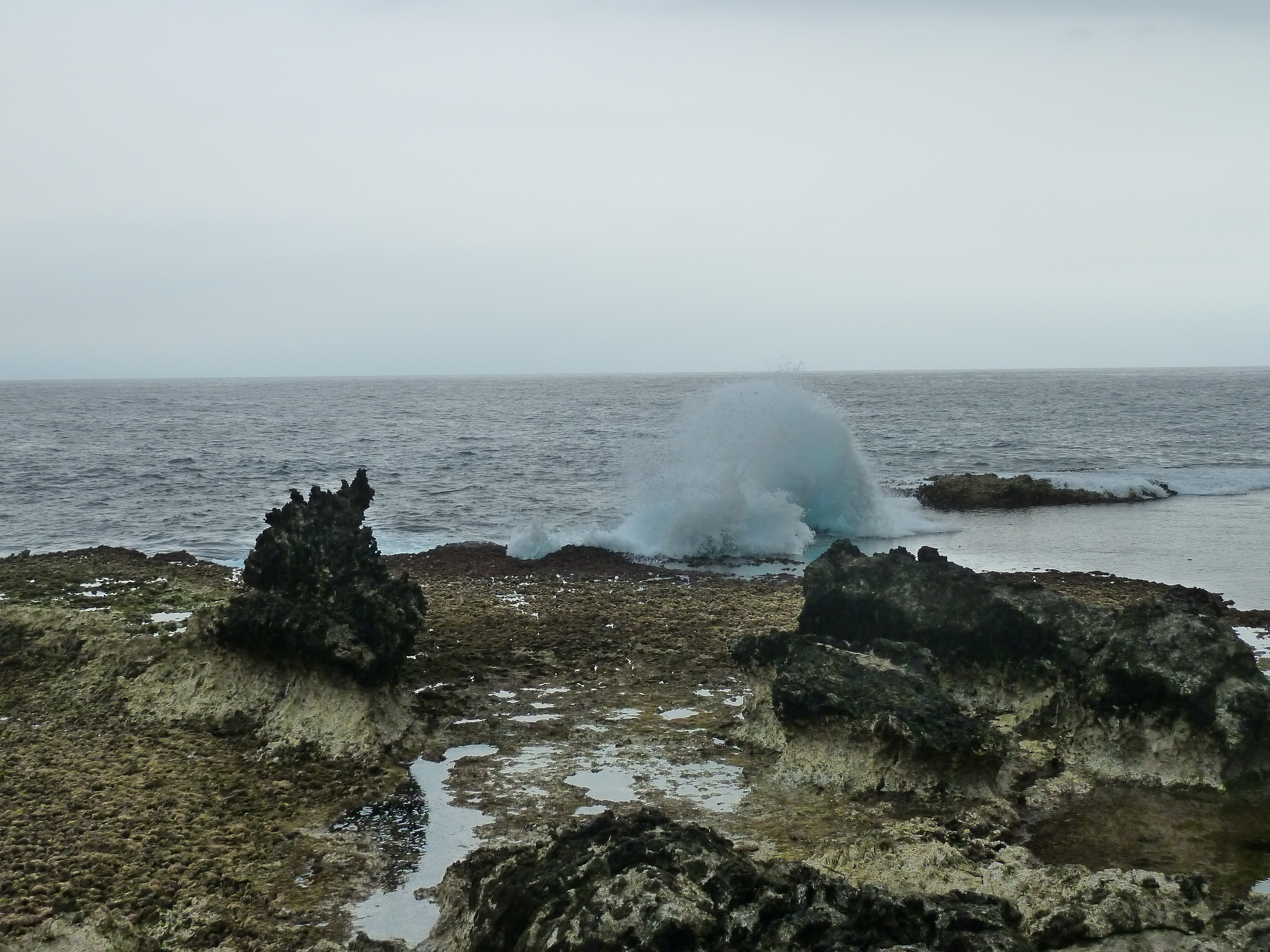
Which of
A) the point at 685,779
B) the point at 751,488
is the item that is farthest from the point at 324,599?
the point at 751,488

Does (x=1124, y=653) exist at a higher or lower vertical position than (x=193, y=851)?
higher

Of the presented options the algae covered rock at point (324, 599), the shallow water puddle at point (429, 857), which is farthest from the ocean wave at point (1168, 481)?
the shallow water puddle at point (429, 857)

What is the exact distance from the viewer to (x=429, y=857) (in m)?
7.38

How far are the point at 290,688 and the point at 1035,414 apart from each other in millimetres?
74326

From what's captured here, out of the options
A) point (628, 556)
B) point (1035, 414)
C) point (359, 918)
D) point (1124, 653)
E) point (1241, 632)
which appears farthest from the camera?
point (1035, 414)

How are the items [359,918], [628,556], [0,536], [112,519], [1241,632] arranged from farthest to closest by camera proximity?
1. [112,519]
2. [0,536]
3. [628,556]
4. [1241,632]
5. [359,918]

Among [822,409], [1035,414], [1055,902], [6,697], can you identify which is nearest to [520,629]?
[6,697]

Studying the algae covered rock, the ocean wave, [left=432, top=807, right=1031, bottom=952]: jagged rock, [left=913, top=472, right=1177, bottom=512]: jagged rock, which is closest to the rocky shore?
[left=432, top=807, right=1031, bottom=952]: jagged rock

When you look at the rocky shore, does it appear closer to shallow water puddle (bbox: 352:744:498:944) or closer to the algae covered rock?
shallow water puddle (bbox: 352:744:498:944)

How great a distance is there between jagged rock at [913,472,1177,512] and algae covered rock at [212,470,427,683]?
22110 mm

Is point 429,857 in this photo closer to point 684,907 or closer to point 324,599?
point 684,907

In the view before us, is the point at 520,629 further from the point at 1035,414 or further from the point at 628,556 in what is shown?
the point at 1035,414

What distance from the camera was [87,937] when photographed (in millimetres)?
6195

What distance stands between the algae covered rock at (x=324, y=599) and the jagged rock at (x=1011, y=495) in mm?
22110
